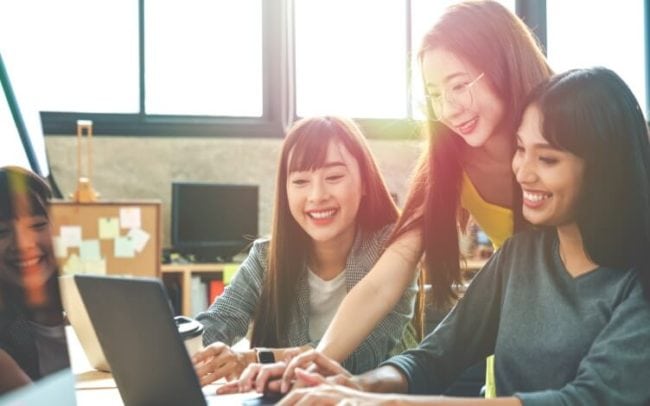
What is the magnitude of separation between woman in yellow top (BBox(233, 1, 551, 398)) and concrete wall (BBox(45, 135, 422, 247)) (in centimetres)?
320

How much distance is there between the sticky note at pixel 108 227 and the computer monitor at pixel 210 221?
451mm

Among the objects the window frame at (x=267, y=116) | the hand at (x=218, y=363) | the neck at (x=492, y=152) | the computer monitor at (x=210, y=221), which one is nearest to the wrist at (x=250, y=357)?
the hand at (x=218, y=363)

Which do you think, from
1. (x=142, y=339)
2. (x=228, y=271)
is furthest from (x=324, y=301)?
(x=228, y=271)

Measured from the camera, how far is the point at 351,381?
109 centimetres

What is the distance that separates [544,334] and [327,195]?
718 mm

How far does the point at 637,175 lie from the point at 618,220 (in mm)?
68

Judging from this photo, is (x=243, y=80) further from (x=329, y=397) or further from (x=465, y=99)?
(x=329, y=397)

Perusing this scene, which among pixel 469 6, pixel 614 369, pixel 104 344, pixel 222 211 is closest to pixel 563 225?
pixel 614 369

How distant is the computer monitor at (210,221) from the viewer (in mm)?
4410

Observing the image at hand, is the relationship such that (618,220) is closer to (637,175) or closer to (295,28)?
(637,175)

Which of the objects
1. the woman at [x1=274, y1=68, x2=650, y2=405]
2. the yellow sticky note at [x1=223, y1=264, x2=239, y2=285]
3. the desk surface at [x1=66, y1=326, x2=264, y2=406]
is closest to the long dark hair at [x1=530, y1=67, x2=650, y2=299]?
the woman at [x1=274, y1=68, x2=650, y2=405]

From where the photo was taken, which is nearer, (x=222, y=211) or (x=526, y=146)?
(x=526, y=146)

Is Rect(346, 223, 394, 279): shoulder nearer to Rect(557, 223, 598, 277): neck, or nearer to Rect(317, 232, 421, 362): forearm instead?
Rect(317, 232, 421, 362): forearm

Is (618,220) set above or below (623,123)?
below
